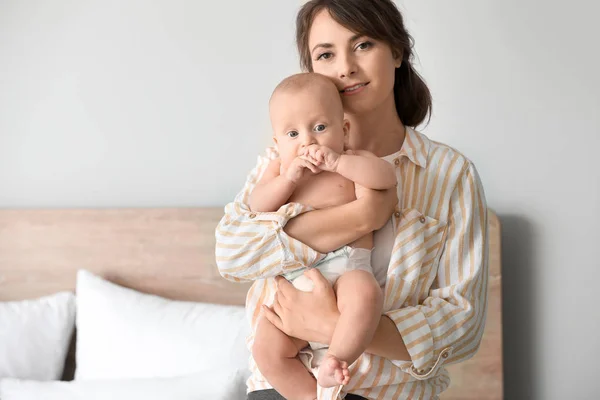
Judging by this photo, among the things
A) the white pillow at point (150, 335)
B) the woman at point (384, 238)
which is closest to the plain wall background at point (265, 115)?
the white pillow at point (150, 335)

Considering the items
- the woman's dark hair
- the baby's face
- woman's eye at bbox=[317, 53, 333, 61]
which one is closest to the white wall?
the woman's dark hair

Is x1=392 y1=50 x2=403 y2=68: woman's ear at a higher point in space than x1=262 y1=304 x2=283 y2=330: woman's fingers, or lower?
higher

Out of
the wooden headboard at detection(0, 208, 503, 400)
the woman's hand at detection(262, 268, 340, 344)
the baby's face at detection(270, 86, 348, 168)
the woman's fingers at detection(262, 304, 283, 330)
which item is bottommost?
the wooden headboard at detection(0, 208, 503, 400)

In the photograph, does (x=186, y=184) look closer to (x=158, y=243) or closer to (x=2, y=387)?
(x=158, y=243)

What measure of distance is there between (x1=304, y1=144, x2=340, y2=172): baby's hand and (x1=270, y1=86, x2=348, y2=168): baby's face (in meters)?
0.03

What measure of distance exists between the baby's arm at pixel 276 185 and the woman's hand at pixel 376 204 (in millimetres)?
93

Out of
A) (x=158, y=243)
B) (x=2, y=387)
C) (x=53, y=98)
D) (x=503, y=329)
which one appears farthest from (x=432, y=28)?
(x=2, y=387)

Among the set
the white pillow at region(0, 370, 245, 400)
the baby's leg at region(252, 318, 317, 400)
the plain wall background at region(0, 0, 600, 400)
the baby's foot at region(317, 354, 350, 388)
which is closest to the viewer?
the baby's foot at region(317, 354, 350, 388)

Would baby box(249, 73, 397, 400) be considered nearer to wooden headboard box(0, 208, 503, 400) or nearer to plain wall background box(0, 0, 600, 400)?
plain wall background box(0, 0, 600, 400)

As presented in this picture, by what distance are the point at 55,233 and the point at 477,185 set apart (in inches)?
69.3

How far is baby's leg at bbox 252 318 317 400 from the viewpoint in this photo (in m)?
1.29

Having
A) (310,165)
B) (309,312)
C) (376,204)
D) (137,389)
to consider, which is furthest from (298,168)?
(137,389)

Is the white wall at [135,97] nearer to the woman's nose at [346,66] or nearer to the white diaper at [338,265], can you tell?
the woman's nose at [346,66]

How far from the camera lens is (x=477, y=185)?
148 cm
